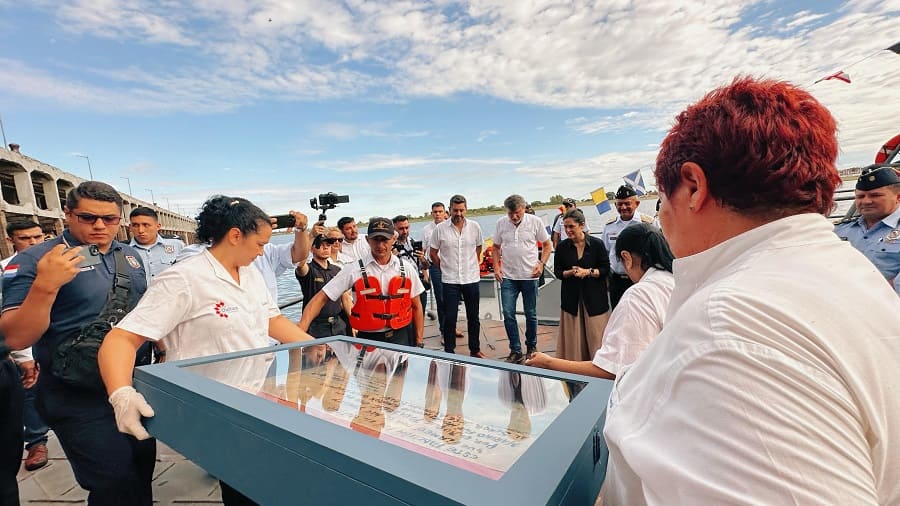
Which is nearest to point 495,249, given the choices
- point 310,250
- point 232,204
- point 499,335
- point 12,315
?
point 499,335

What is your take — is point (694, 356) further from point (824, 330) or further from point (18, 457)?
point (18, 457)

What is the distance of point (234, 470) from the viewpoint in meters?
1.15

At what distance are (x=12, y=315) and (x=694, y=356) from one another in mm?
2646

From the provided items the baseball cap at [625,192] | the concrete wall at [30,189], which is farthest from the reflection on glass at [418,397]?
the concrete wall at [30,189]

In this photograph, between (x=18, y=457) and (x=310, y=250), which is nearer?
(x=18, y=457)

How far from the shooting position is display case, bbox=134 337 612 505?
0.78 metres

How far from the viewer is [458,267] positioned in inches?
213

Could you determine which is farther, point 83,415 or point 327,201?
point 327,201

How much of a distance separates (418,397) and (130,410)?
1.11 m

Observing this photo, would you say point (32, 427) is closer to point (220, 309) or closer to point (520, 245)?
point (220, 309)

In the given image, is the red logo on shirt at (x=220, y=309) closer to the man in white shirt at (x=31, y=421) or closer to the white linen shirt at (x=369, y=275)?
the white linen shirt at (x=369, y=275)

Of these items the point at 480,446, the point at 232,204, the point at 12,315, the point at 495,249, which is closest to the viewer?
the point at 480,446

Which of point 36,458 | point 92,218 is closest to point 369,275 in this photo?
point 92,218

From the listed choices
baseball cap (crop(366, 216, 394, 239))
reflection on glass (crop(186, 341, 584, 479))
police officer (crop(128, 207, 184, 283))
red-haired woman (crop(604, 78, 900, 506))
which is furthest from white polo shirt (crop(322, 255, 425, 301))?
red-haired woman (crop(604, 78, 900, 506))
